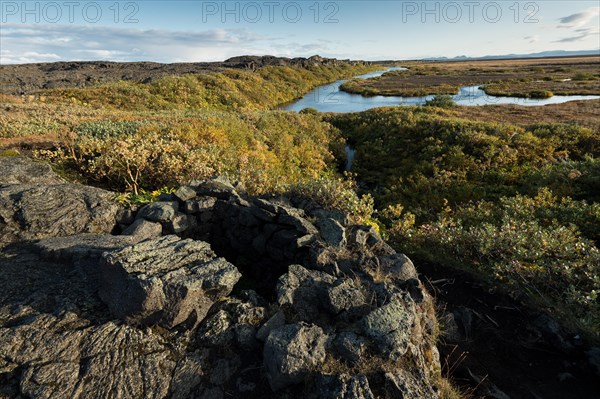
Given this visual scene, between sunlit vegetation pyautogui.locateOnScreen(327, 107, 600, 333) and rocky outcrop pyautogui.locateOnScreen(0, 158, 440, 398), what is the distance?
3852 millimetres

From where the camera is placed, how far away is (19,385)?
4.90 meters

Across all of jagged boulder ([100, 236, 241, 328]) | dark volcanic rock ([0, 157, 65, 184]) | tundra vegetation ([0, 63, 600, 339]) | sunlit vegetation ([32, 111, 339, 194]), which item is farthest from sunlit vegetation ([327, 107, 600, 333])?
dark volcanic rock ([0, 157, 65, 184])

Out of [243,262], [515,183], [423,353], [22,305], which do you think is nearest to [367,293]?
[423,353]

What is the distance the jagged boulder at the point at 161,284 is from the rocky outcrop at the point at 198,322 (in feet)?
0.07

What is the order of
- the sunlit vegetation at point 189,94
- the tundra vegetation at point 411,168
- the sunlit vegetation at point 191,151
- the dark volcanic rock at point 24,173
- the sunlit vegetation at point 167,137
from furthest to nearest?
the sunlit vegetation at point 189,94 < the sunlit vegetation at point 167,137 < the sunlit vegetation at point 191,151 < the dark volcanic rock at point 24,173 < the tundra vegetation at point 411,168

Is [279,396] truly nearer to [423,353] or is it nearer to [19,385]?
[423,353]

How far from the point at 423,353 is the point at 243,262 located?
5082 millimetres

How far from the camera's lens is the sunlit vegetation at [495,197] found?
30.3ft

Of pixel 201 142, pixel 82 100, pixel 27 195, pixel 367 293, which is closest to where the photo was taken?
pixel 367 293

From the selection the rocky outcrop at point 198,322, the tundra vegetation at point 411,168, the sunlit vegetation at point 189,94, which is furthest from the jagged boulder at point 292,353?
the sunlit vegetation at point 189,94

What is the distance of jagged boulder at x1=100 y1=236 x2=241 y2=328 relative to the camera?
19.2ft

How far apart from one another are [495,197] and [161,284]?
65.0 ft

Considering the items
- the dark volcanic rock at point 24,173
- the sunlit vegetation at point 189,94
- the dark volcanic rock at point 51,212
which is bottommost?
the dark volcanic rock at point 51,212

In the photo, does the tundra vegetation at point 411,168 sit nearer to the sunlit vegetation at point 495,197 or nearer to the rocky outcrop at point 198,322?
the sunlit vegetation at point 495,197
